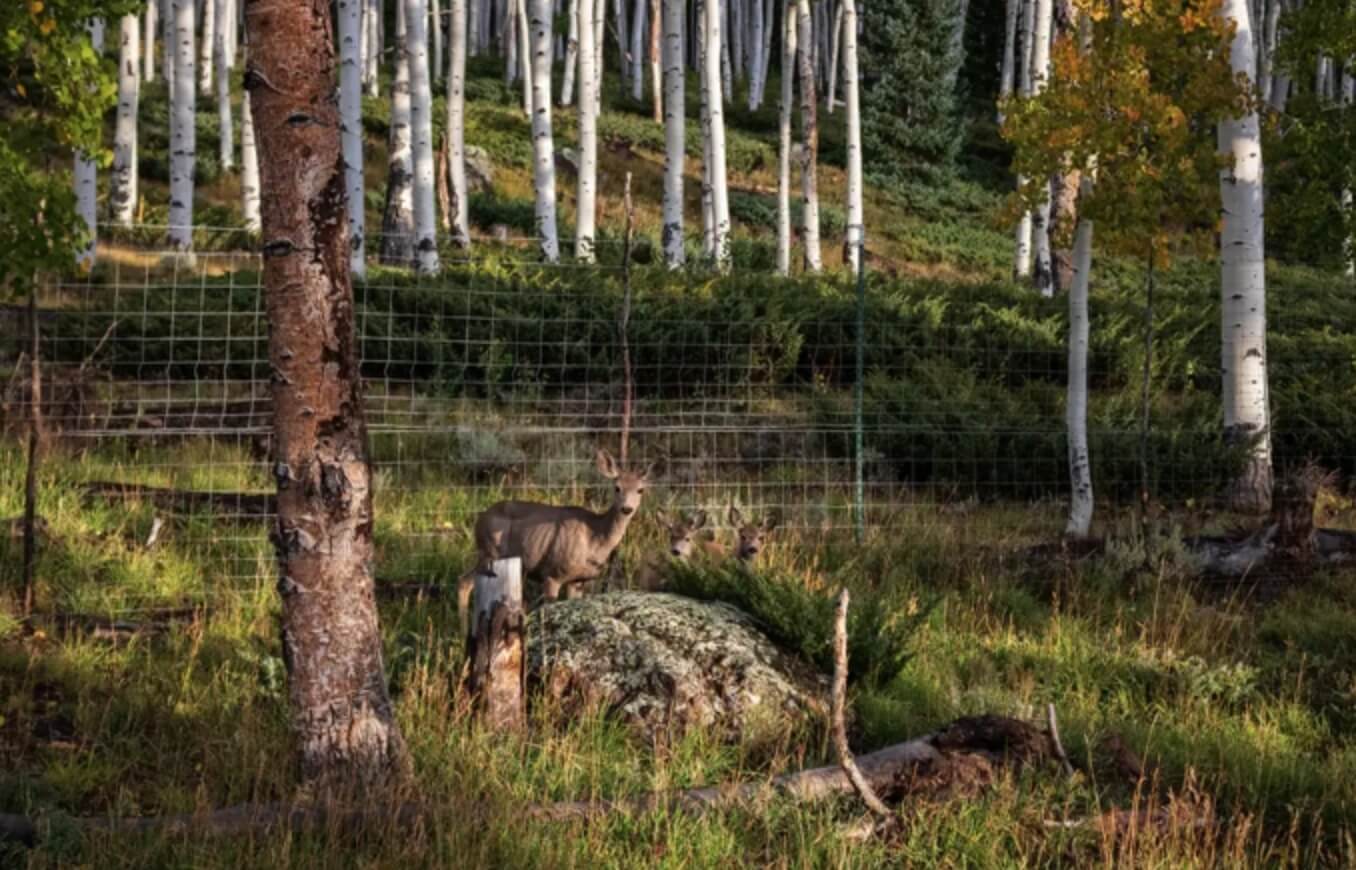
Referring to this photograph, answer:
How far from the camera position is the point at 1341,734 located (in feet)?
23.8

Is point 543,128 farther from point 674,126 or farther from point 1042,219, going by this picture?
point 1042,219

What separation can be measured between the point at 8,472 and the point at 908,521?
715 cm

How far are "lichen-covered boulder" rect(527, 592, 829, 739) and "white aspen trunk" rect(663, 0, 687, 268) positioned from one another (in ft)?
49.3

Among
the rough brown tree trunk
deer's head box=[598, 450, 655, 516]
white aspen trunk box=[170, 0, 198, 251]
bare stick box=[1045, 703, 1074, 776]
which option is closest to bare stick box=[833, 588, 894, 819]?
bare stick box=[1045, 703, 1074, 776]

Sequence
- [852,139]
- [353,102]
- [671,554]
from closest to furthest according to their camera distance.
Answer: [671,554]
[353,102]
[852,139]

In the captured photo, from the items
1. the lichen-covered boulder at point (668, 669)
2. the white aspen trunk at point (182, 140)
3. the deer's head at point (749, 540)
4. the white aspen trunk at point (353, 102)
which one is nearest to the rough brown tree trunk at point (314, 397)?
the lichen-covered boulder at point (668, 669)

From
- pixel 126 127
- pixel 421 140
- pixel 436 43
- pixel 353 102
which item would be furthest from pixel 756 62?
pixel 353 102

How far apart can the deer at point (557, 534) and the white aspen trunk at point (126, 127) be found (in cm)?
1579

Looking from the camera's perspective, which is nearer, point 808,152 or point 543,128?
point 543,128

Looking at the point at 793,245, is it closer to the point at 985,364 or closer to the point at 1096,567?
the point at 985,364

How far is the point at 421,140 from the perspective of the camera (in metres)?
20.9

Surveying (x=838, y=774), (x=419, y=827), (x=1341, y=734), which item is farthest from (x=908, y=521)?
(x=419, y=827)

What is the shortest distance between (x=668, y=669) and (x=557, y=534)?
5.68 ft

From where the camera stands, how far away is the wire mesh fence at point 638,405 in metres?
11.4
